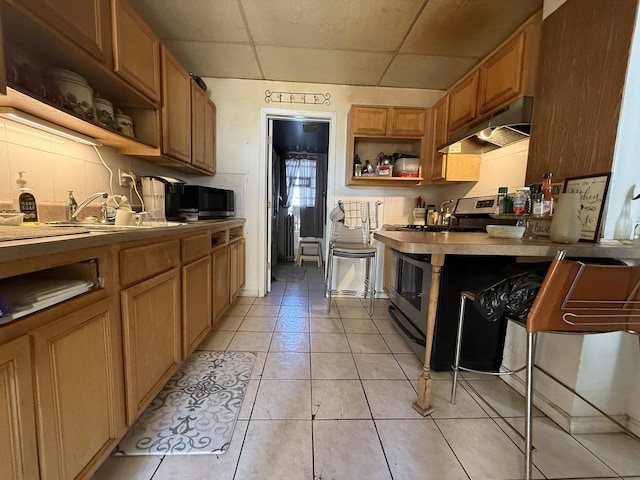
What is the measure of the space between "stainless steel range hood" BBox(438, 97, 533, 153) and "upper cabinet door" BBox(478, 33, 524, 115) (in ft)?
0.31

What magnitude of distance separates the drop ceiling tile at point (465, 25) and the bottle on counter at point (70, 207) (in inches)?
94.2

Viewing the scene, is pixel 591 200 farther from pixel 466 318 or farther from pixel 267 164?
pixel 267 164

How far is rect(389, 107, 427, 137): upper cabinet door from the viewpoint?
8.78ft

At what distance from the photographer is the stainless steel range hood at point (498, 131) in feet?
4.96

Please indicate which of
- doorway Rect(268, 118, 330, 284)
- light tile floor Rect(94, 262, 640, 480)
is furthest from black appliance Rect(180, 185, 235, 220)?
doorway Rect(268, 118, 330, 284)

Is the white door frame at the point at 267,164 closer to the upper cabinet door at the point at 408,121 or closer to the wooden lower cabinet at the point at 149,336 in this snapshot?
the upper cabinet door at the point at 408,121

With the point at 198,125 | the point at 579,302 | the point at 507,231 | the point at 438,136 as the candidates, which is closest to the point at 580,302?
the point at 579,302

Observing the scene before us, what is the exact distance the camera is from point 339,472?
102 centimetres

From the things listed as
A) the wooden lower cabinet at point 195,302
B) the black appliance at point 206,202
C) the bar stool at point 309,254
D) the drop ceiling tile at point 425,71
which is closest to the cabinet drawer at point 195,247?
the wooden lower cabinet at point 195,302

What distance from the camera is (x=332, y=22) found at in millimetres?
1921

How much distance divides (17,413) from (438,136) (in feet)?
9.68

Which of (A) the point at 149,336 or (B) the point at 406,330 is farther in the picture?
(B) the point at 406,330

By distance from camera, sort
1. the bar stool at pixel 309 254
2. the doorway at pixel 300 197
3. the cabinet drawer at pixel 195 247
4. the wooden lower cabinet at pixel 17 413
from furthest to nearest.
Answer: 1. the doorway at pixel 300 197
2. the bar stool at pixel 309 254
3. the cabinet drawer at pixel 195 247
4. the wooden lower cabinet at pixel 17 413

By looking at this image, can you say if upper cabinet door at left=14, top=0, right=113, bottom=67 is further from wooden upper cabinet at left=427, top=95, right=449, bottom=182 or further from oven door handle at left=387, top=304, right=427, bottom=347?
wooden upper cabinet at left=427, top=95, right=449, bottom=182
